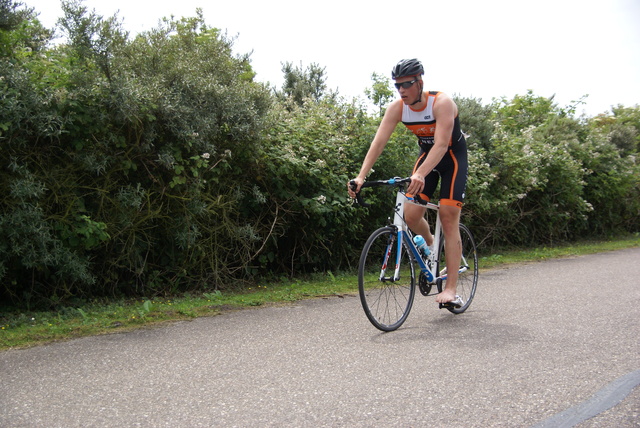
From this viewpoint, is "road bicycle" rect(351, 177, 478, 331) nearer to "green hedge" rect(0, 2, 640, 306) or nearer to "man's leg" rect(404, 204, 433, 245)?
"man's leg" rect(404, 204, 433, 245)

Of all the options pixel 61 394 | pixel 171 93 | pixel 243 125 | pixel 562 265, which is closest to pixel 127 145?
pixel 171 93

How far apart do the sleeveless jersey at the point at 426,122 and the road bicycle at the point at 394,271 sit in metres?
0.47

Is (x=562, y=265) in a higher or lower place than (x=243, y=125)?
lower

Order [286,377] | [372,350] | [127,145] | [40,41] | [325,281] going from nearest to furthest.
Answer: [286,377] < [372,350] < [127,145] < [40,41] < [325,281]

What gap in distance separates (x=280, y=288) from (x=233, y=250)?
2.43ft

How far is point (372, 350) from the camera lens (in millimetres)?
4129

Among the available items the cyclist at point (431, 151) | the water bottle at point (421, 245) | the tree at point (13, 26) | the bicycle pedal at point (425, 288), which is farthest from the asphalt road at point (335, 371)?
the tree at point (13, 26)

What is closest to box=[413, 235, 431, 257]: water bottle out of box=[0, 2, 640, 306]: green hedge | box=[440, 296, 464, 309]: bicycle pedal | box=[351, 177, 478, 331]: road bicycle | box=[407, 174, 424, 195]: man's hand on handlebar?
box=[351, 177, 478, 331]: road bicycle

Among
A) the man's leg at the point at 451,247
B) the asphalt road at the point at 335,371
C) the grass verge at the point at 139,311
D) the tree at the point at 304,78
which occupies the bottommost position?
the asphalt road at the point at 335,371

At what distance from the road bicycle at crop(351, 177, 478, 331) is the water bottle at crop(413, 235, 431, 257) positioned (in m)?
0.02

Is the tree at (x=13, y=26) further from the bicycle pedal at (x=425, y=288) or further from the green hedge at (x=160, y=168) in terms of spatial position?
the bicycle pedal at (x=425, y=288)

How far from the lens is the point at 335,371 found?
365 centimetres

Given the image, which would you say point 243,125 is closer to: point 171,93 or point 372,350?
point 171,93

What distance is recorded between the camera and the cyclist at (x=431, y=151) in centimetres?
466
